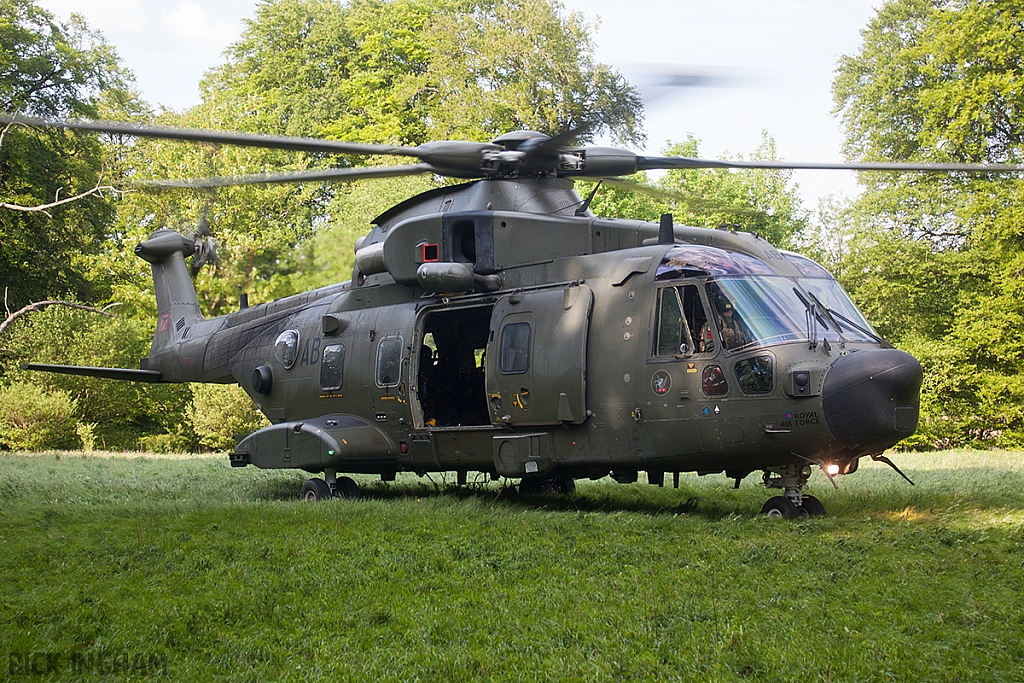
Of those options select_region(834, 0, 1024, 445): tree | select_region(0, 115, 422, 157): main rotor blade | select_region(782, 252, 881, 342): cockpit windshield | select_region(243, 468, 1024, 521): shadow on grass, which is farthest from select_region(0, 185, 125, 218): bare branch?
select_region(782, 252, 881, 342): cockpit windshield

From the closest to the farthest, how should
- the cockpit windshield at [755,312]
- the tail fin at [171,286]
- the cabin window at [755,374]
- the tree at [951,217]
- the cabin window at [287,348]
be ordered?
the cabin window at [755,374]
the cockpit windshield at [755,312]
the cabin window at [287,348]
the tail fin at [171,286]
the tree at [951,217]

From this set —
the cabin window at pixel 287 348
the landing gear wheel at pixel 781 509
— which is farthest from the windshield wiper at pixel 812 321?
the cabin window at pixel 287 348

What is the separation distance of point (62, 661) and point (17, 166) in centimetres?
2692

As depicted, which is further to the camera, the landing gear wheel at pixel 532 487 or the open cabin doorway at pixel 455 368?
the open cabin doorway at pixel 455 368

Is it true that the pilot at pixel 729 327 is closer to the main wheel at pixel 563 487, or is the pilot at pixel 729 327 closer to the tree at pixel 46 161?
the main wheel at pixel 563 487

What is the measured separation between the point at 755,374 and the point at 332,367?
615cm

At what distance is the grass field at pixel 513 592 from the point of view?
17.7 ft

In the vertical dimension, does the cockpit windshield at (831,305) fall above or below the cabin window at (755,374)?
above

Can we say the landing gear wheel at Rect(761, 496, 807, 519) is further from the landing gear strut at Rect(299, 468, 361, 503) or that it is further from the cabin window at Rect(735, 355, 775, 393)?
the landing gear strut at Rect(299, 468, 361, 503)

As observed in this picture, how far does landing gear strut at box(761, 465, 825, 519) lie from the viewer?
32.4ft

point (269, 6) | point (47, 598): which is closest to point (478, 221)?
point (47, 598)

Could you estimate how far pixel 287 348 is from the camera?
1420cm

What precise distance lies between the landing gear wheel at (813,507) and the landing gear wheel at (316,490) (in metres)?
6.18

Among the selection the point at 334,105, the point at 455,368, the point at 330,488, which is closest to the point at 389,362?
the point at 455,368
